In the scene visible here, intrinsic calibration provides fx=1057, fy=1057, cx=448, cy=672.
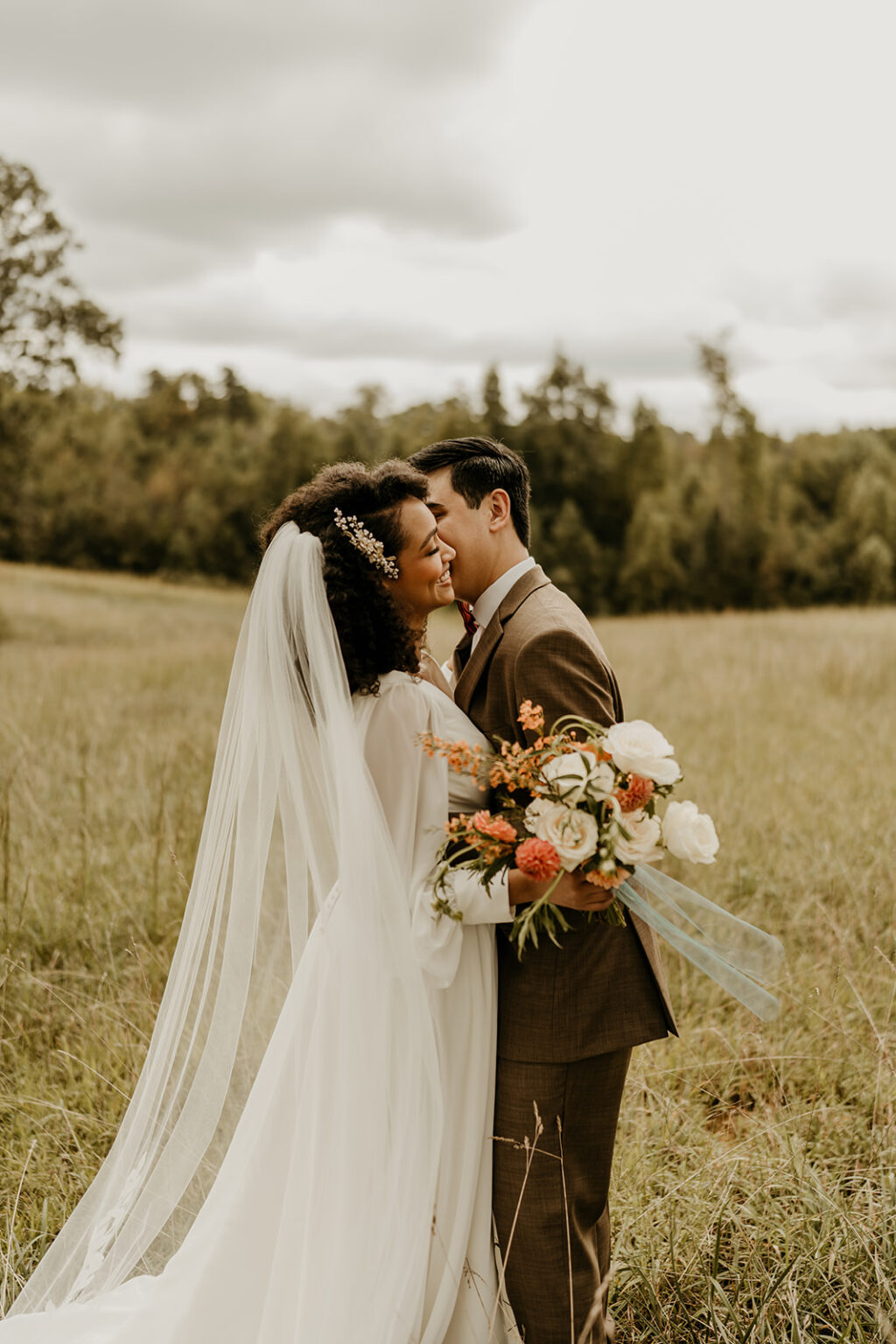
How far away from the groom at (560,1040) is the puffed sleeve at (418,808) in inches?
8.7

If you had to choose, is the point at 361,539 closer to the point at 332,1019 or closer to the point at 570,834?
the point at 570,834

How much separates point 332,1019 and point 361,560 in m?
1.16

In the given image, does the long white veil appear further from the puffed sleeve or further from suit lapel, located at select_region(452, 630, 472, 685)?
suit lapel, located at select_region(452, 630, 472, 685)

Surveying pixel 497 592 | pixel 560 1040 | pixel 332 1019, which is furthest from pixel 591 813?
pixel 497 592

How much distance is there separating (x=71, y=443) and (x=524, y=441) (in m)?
20.7

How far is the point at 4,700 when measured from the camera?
10.3 meters

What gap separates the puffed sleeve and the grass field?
3.68 feet

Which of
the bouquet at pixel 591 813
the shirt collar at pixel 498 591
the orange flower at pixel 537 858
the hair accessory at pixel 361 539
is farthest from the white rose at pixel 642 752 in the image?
the shirt collar at pixel 498 591

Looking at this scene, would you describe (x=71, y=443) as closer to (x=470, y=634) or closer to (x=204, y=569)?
(x=204, y=569)

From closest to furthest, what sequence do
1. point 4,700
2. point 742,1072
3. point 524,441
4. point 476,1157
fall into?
point 476,1157 < point 742,1072 < point 4,700 < point 524,441

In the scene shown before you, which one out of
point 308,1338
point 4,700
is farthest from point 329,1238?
point 4,700

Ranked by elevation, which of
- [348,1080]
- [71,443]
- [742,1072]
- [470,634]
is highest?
[71,443]

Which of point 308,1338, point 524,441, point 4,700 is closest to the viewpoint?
point 308,1338

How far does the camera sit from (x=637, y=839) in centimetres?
222
